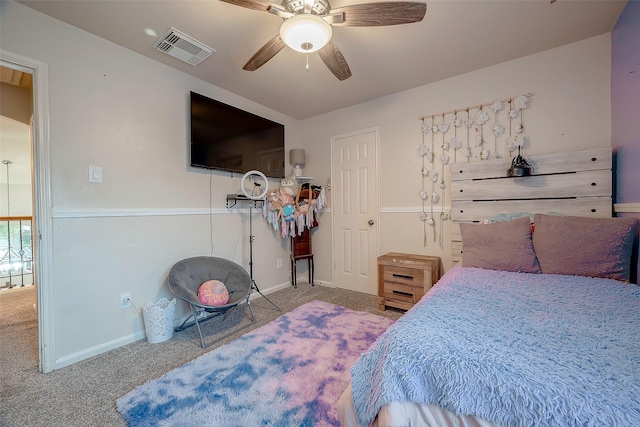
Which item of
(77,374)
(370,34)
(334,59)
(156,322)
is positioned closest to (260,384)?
(156,322)

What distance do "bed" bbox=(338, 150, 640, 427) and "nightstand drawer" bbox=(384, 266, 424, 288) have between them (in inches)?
27.5

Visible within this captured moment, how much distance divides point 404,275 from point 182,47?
2.84 metres

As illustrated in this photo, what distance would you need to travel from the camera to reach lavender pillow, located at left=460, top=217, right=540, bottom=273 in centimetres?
180

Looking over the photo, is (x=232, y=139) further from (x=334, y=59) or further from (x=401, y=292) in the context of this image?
(x=401, y=292)

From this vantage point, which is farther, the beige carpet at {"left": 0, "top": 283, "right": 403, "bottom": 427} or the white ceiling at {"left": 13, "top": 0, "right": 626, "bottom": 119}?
the white ceiling at {"left": 13, "top": 0, "right": 626, "bottom": 119}

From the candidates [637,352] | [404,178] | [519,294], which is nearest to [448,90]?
[404,178]

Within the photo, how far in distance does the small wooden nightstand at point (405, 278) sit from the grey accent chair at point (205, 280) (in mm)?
1368

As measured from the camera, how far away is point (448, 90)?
2666 millimetres

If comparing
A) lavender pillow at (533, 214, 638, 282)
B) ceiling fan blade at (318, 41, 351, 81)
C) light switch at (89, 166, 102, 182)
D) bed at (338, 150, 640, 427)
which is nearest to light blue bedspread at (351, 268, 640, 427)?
bed at (338, 150, 640, 427)

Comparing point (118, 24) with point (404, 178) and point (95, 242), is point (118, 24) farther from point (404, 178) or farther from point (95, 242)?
point (404, 178)

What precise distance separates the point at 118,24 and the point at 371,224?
9.67ft

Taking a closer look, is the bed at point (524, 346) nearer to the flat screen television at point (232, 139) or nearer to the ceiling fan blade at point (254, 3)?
the ceiling fan blade at point (254, 3)

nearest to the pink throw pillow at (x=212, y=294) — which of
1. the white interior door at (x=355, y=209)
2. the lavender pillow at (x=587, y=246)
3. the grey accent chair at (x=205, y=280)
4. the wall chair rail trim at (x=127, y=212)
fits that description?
the grey accent chair at (x=205, y=280)

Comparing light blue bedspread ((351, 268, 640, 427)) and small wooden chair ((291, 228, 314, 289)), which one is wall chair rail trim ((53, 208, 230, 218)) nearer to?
small wooden chair ((291, 228, 314, 289))
